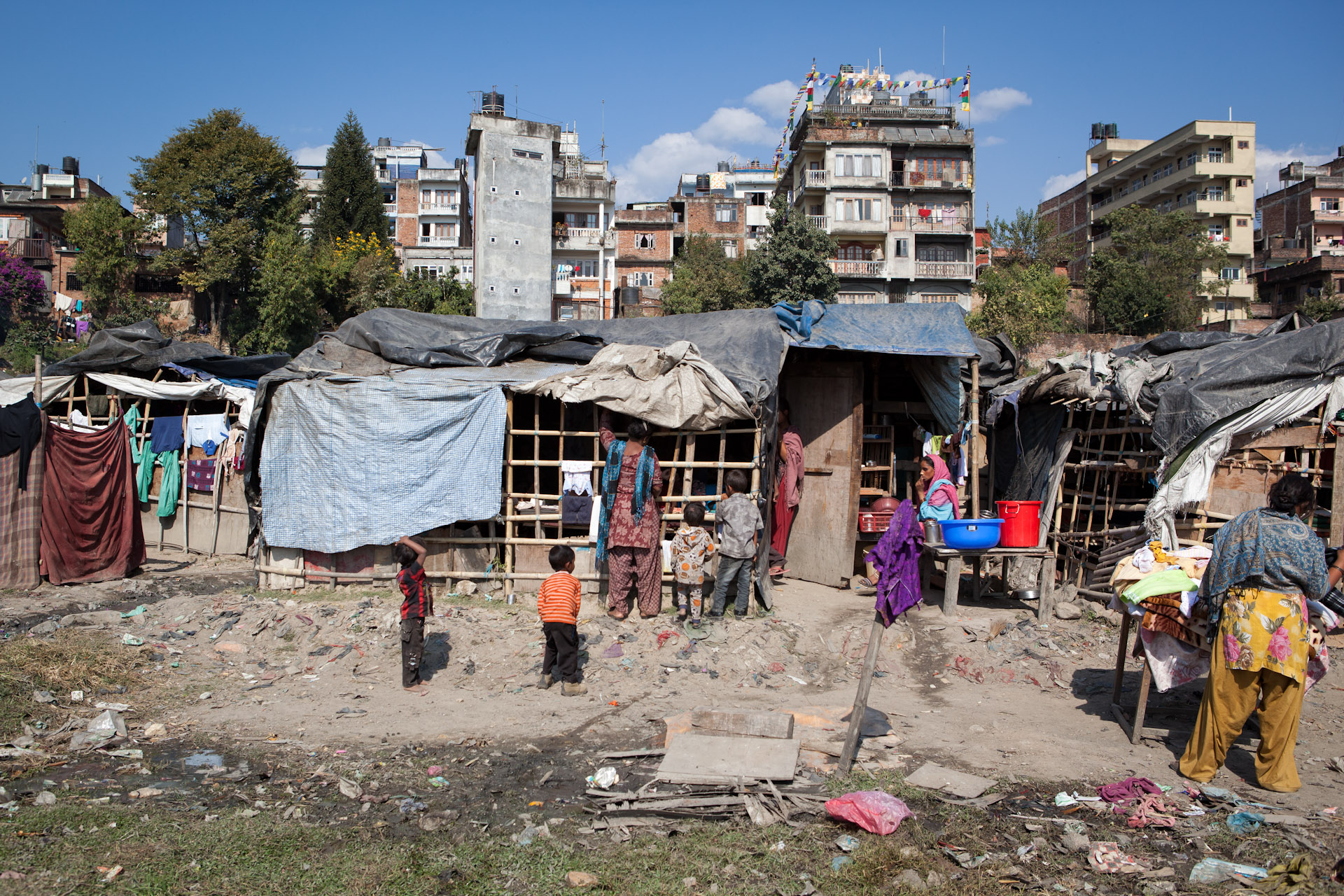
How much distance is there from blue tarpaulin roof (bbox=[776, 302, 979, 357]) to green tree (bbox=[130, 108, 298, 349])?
25.1 m

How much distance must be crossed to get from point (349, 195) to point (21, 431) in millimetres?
28480

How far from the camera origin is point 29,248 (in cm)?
3184

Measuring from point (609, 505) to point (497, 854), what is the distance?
4.29m

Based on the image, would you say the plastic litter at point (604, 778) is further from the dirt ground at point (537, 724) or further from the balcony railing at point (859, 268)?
the balcony railing at point (859, 268)

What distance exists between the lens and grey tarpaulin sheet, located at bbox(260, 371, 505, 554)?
8422 mm

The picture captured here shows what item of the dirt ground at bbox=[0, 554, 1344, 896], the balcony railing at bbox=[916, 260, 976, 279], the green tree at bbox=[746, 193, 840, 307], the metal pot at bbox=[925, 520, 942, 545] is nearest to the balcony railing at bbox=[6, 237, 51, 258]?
the green tree at bbox=[746, 193, 840, 307]

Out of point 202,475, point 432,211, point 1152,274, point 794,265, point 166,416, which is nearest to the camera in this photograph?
point 202,475

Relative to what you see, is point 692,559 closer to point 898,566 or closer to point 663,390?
point 663,390

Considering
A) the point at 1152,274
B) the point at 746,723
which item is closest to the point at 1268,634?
the point at 746,723

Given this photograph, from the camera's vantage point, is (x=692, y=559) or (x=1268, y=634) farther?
(x=692, y=559)

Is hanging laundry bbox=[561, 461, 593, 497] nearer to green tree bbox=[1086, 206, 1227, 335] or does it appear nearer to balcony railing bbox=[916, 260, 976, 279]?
green tree bbox=[1086, 206, 1227, 335]

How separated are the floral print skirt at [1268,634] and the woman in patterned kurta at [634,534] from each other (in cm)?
461

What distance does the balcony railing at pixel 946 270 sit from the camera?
36531mm

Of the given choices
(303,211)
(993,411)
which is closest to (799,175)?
(303,211)
